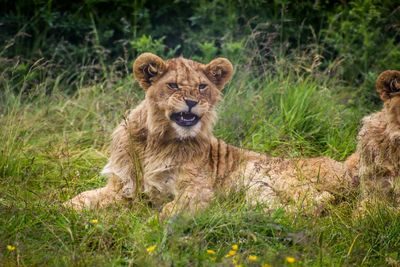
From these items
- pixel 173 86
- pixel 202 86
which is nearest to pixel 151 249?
pixel 173 86

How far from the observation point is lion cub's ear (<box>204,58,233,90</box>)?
6.47 m

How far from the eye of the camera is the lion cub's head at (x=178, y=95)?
6129mm

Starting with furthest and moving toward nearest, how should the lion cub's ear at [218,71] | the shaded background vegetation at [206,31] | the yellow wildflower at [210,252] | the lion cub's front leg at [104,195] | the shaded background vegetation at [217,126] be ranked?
1. the shaded background vegetation at [206,31]
2. the lion cub's ear at [218,71]
3. the lion cub's front leg at [104,195]
4. the shaded background vegetation at [217,126]
5. the yellow wildflower at [210,252]

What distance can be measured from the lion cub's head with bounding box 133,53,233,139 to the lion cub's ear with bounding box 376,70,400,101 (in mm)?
1242

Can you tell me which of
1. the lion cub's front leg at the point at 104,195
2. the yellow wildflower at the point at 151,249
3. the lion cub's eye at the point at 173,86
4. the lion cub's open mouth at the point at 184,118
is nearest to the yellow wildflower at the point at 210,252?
the yellow wildflower at the point at 151,249

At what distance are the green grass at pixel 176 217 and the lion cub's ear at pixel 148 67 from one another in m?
0.25

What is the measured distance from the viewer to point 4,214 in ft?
17.0

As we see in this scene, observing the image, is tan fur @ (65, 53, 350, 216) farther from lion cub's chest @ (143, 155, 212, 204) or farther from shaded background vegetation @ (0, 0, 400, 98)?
shaded background vegetation @ (0, 0, 400, 98)

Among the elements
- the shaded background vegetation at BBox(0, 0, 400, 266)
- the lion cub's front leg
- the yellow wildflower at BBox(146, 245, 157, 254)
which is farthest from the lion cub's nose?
the yellow wildflower at BBox(146, 245, 157, 254)

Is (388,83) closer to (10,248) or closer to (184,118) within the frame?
(184,118)

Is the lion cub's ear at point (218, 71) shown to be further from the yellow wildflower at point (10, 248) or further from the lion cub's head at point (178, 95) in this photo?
the yellow wildflower at point (10, 248)

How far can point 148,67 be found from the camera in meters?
6.32

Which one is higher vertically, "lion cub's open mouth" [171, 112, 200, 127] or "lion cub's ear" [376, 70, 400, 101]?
"lion cub's ear" [376, 70, 400, 101]

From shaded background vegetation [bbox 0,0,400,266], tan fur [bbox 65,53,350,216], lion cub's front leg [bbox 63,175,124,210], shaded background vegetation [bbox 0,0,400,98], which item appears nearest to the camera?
shaded background vegetation [bbox 0,0,400,266]
